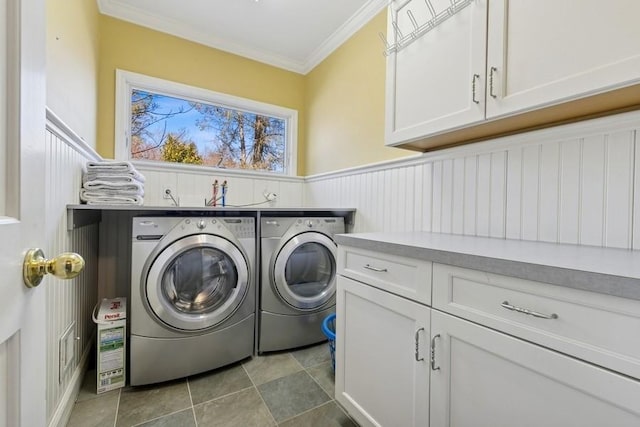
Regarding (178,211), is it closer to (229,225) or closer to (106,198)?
(229,225)

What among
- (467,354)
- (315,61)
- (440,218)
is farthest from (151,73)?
(467,354)

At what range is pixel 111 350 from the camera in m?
1.53

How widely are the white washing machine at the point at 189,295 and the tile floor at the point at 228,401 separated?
9 centimetres

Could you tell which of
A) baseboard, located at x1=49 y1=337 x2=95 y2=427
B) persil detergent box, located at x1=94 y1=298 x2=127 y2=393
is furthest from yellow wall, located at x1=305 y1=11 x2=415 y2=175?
baseboard, located at x1=49 y1=337 x2=95 y2=427

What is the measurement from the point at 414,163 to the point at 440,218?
0.38 m

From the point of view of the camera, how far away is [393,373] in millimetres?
1061

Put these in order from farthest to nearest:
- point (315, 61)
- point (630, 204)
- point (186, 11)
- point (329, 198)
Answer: point (315, 61)
point (329, 198)
point (186, 11)
point (630, 204)

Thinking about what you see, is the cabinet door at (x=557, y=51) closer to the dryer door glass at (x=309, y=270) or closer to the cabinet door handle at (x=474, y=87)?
the cabinet door handle at (x=474, y=87)

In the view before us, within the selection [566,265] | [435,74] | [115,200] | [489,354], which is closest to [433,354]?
[489,354]

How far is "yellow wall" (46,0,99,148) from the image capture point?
119cm

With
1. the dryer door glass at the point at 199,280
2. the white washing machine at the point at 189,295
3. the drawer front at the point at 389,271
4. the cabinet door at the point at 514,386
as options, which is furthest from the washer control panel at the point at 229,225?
the cabinet door at the point at 514,386

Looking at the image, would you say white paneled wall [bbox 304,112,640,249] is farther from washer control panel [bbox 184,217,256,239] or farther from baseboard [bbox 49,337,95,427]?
baseboard [bbox 49,337,95,427]

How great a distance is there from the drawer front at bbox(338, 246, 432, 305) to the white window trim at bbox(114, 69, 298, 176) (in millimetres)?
1703

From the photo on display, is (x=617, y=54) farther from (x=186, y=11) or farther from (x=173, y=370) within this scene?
(x=186, y=11)
